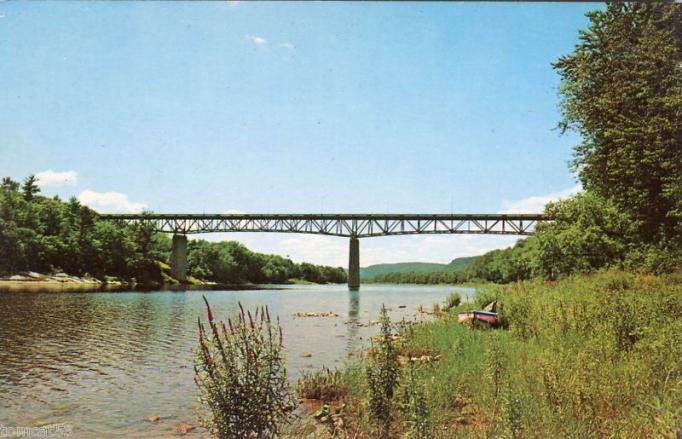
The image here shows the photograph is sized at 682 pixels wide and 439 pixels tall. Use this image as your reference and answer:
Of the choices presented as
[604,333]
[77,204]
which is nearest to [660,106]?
[604,333]

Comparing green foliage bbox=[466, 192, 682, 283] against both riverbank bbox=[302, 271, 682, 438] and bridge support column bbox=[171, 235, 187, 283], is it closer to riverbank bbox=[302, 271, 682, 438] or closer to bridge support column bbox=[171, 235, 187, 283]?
riverbank bbox=[302, 271, 682, 438]

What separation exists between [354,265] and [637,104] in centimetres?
7700

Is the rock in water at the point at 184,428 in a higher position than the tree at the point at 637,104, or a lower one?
lower

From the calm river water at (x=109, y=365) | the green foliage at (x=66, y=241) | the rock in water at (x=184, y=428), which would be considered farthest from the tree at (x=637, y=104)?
the green foliage at (x=66, y=241)

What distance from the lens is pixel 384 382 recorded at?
618 centimetres

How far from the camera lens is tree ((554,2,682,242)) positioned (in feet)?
56.7

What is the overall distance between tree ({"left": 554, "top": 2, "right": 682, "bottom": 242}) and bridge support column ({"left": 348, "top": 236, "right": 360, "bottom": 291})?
70.2 m

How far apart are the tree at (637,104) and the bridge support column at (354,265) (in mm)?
70193

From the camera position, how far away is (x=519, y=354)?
396 inches

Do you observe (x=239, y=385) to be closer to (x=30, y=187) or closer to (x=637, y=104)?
(x=637, y=104)

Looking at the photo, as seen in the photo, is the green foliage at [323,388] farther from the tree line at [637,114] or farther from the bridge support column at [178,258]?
the bridge support column at [178,258]

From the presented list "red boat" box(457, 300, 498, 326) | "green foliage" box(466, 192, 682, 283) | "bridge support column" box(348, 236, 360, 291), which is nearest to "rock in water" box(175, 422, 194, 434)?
"red boat" box(457, 300, 498, 326)

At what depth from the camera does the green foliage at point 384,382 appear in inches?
235

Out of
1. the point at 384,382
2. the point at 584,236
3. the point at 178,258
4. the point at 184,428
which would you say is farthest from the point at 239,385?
the point at 178,258
